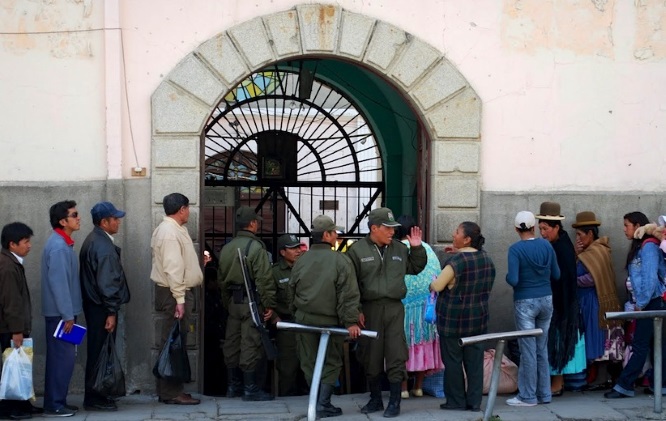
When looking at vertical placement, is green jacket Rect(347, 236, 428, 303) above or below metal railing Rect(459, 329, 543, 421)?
above

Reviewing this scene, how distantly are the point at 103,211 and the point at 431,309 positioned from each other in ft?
9.33

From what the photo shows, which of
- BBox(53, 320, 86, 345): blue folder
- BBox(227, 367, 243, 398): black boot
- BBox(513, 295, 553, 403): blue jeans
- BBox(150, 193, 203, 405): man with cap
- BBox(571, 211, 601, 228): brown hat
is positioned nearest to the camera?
BBox(53, 320, 86, 345): blue folder

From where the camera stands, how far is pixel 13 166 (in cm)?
910

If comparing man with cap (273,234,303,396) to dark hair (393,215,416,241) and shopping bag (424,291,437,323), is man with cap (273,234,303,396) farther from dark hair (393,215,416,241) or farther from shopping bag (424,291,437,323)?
shopping bag (424,291,437,323)

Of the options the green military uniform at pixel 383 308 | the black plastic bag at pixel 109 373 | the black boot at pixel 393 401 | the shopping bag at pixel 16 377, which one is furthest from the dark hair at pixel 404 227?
the shopping bag at pixel 16 377

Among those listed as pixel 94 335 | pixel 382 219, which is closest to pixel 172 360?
pixel 94 335

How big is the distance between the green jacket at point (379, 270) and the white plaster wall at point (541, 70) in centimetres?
178

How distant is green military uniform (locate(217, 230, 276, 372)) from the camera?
895 centimetres

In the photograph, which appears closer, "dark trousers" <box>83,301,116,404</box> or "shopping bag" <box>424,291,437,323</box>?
"dark trousers" <box>83,301,116,404</box>

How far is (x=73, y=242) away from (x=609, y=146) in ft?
16.6

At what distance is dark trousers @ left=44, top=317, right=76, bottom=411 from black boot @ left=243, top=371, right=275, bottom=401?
152cm

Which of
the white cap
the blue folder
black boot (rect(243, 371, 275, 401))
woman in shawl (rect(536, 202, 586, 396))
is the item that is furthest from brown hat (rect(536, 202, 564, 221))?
the blue folder

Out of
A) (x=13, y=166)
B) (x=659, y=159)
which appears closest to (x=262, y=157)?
(x=13, y=166)

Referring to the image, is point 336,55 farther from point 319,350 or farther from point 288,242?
point 319,350
